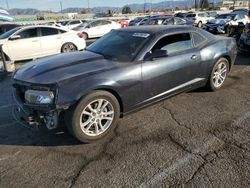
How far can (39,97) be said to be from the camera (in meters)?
3.30

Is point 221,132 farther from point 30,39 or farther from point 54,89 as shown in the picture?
point 30,39

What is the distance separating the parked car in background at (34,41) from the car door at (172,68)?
6.64m

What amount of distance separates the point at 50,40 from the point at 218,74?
22.7 ft

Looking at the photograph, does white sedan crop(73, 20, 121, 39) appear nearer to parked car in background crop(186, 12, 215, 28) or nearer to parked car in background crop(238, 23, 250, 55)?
parked car in background crop(186, 12, 215, 28)

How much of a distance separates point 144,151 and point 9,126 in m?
2.35

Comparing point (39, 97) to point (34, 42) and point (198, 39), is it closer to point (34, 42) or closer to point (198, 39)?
point (198, 39)

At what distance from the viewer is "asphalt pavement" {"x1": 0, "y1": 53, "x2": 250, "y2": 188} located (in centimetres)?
283

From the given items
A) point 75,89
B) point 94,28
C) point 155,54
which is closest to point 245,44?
point 155,54

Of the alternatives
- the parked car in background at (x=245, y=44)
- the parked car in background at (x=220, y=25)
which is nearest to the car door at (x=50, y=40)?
the parked car in background at (x=245, y=44)

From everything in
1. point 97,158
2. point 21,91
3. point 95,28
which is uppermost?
point 21,91

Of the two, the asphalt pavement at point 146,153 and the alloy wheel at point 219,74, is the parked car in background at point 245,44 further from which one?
the asphalt pavement at point 146,153

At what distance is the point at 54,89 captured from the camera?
3.27 m

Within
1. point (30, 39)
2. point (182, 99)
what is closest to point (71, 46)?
point (30, 39)

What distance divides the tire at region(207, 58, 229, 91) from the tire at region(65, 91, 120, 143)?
2.49 meters
